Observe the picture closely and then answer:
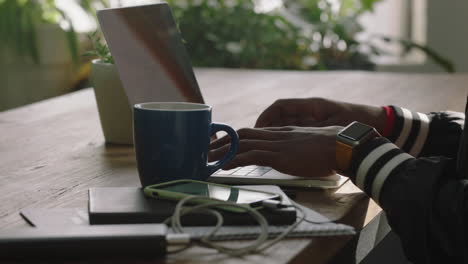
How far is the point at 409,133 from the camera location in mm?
1282

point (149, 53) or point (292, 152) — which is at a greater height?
point (149, 53)

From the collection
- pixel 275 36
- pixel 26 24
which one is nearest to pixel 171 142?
pixel 26 24

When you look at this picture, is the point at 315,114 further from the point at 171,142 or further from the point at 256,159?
the point at 171,142

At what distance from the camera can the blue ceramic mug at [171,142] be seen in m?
0.89

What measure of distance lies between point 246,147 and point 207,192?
Result: 0.21 metres

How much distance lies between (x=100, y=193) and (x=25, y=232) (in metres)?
0.15

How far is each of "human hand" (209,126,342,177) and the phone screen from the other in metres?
0.15

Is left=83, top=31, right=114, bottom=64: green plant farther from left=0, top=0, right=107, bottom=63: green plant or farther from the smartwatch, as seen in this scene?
left=0, top=0, right=107, bottom=63: green plant

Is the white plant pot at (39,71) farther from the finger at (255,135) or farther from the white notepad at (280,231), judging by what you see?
the white notepad at (280,231)

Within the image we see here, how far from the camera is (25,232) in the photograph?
70 centimetres

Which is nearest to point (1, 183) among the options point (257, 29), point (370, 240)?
point (370, 240)

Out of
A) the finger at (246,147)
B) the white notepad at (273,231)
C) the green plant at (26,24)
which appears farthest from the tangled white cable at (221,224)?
the green plant at (26,24)

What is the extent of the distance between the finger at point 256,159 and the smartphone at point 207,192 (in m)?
0.14

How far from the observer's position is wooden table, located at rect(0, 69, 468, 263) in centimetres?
84
